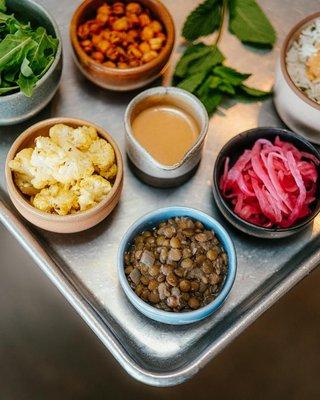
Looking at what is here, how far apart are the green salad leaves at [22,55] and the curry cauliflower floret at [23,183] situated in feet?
0.58

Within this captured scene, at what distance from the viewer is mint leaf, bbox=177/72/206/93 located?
1456mm

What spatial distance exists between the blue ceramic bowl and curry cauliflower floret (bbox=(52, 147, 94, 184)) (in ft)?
0.51

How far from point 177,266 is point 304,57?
24.4 inches

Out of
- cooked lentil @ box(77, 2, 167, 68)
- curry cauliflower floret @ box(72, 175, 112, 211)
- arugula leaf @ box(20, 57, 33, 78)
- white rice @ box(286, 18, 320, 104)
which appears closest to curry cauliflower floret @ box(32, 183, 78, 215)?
curry cauliflower floret @ box(72, 175, 112, 211)

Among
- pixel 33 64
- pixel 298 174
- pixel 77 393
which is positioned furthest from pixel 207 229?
pixel 77 393

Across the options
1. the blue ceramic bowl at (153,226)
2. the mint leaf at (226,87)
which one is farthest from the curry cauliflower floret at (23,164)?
the mint leaf at (226,87)

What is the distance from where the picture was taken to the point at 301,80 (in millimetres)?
1450

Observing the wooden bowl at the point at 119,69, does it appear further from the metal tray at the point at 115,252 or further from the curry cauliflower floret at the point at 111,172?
the curry cauliflower floret at the point at 111,172

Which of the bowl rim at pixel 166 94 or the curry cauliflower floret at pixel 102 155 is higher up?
the bowl rim at pixel 166 94

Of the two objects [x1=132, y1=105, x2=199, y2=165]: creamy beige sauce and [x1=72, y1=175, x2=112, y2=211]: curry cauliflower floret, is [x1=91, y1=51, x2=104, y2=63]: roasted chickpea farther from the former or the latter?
[x1=72, y1=175, x2=112, y2=211]: curry cauliflower floret

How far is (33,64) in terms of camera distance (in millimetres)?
1351

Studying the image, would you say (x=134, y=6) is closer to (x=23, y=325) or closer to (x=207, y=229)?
(x=207, y=229)

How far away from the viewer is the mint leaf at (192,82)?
146cm

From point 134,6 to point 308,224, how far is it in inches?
27.4
